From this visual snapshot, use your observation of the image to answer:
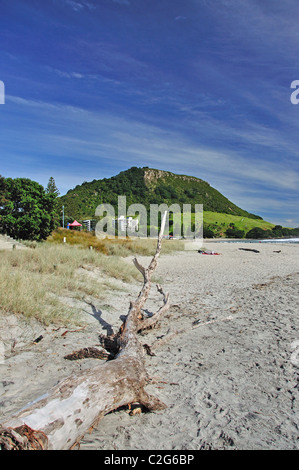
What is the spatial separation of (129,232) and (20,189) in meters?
33.0

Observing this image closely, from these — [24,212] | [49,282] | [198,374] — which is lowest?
[198,374]

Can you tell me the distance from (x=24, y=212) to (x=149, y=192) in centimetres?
11187

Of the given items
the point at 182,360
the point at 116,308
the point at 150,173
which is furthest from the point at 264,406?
the point at 150,173

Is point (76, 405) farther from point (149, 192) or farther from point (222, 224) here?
point (149, 192)

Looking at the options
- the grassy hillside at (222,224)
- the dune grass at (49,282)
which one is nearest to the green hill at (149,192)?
the grassy hillside at (222,224)

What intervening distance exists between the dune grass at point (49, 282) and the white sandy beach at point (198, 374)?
34cm

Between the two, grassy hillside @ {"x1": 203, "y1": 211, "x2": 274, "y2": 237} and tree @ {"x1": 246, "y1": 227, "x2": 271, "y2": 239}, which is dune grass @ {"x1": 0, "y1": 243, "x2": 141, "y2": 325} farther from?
tree @ {"x1": 246, "y1": 227, "x2": 271, "y2": 239}

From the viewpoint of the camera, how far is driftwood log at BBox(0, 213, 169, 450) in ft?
6.63

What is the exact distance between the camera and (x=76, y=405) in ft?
7.91

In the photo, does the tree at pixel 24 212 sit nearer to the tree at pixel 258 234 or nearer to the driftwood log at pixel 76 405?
the driftwood log at pixel 76 405

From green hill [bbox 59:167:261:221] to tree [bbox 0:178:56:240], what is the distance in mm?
67307

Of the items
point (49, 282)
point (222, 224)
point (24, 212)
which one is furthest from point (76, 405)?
point (222, 224)
